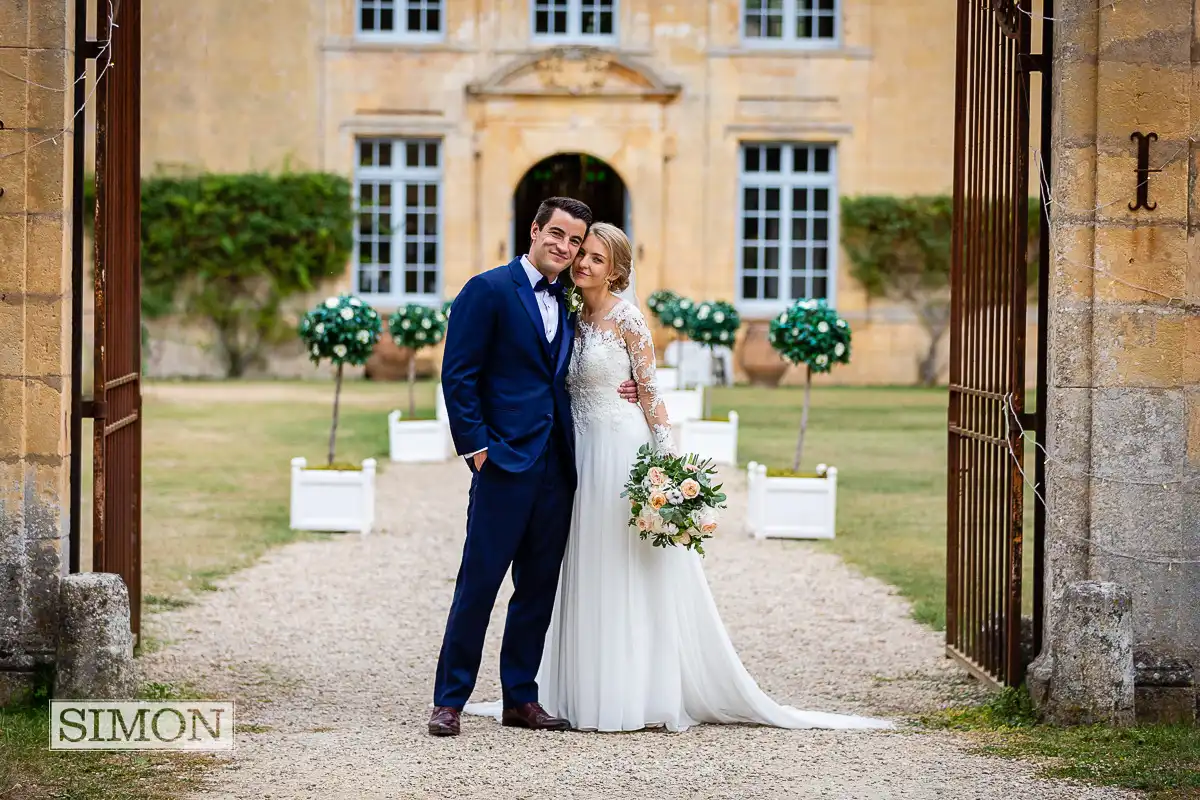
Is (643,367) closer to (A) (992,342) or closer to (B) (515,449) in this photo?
(B) (515,449)

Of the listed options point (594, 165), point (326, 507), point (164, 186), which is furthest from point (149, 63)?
point (326, 507)

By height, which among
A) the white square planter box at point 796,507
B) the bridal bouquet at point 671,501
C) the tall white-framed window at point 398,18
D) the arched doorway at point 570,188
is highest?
the tall white-framed window at point 398,18

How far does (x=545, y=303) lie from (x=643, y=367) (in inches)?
14.4

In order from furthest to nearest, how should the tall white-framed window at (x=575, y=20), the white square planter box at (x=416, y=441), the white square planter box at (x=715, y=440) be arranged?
the tall white-framed window at (x=575, y=20)
the white square planter box at (x=416, y=441)
the white square planter box at (x=715, y=440)

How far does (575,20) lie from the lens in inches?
832

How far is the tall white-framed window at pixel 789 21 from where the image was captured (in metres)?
21.2

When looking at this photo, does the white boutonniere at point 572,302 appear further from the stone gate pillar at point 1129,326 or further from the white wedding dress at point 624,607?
the stone gate pillar at point 1129,326

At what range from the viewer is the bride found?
4926 millimetres

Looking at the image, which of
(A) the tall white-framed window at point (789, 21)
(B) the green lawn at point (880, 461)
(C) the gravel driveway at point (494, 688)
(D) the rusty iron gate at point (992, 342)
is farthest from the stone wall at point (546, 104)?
(D) the rusty iron gate at point (992, 342)

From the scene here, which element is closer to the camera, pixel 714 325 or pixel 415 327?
pixel 415 327

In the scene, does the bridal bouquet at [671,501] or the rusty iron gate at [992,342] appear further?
the rusty iron gate at [992,342]

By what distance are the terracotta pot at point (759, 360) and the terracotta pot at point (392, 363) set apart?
3.95m

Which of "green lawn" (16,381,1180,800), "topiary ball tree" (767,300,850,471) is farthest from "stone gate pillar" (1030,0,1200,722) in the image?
"topiary ball tree" (767,300,850,471)

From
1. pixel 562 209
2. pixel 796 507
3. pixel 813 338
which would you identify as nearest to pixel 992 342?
pixel 562 209
